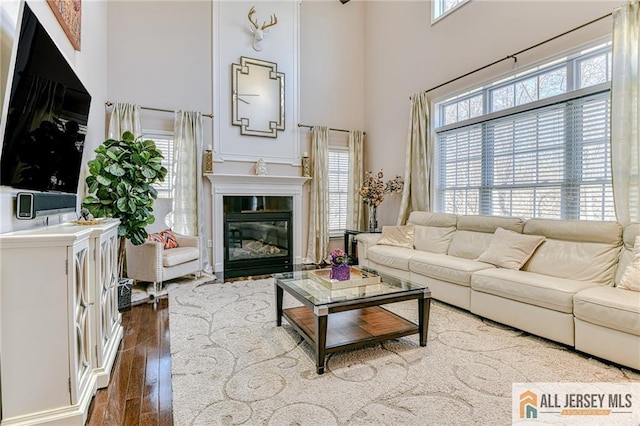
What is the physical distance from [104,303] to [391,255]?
10.1 ft

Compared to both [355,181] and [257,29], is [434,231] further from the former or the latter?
[257,29]

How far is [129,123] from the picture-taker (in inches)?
180

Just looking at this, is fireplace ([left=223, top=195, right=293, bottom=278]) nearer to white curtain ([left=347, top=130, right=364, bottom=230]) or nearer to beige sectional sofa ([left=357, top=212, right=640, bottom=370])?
white curtain ([left=347, top=130, right=364, bottom=230])

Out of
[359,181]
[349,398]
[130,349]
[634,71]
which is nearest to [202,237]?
[130,349]

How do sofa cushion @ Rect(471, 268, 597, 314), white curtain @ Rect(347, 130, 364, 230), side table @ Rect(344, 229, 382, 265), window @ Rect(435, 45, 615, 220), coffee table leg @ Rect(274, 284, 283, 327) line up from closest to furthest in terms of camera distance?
1. sofa cushion @ Rect(471, 268, 597, 314)
2. coffee table leg @ Rect(274, 284, 283, 327)
3. window @ Rect(435, 45, 615, 220)
4. side table @ Rect(344, 229, 382, 265)
5. white curtain @ Rect(347, 130, 364, 230)

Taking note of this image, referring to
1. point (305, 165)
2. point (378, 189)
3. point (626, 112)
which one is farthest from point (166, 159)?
point (626, 112)

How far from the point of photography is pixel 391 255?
13.9 feet

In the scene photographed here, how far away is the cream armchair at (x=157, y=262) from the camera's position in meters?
3.92

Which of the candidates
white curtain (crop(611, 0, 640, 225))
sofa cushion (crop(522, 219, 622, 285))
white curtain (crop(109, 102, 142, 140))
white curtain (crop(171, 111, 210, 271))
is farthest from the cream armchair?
white curtain (crop(611, 0, 640, 225))

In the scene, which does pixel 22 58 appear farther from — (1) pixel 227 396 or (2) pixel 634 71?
(2) pixel 634 71

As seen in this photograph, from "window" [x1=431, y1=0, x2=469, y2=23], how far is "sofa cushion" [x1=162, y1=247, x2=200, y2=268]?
474cm

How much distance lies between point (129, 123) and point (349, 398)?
4492 millimetres

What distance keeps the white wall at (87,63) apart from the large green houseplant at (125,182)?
21 centimetres

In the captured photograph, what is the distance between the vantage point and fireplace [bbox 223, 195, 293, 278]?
525 centimetres
